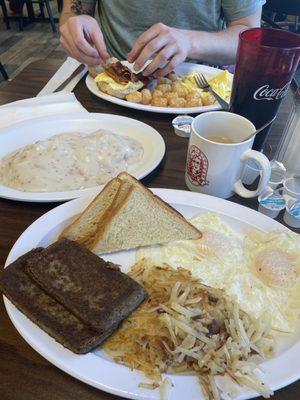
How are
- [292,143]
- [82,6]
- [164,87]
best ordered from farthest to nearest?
[82,6] < [164,87] < [292,143]

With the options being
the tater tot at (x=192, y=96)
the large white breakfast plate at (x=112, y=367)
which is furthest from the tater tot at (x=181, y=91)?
the large white breakfast plate at (x=112, y=367)

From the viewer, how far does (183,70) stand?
209cm

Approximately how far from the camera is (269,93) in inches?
47.4

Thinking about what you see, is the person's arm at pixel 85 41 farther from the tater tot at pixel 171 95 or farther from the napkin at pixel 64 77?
the tater tot at pixel 171 95

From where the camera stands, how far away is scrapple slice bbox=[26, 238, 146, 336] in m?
0.79

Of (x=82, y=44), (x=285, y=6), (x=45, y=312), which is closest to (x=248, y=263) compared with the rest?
(x=45, y=312)

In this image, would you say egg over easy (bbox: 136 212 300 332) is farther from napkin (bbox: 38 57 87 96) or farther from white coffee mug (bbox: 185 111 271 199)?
napkin (bbox: 38 57 87 96)

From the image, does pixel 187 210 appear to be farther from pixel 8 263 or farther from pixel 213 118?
pixel 8 263

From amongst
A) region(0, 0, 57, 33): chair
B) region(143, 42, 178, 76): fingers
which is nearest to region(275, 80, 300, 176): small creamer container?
region(143, 42, 178, 76): fingers

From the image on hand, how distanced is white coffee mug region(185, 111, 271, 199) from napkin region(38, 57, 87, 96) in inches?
38.6

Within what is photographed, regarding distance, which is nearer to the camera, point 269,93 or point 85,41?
point 269,93

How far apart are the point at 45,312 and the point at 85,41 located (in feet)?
4.95

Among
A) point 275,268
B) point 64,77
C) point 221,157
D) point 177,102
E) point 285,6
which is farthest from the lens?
point 285,6

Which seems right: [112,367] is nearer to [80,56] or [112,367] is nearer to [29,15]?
[80,56]
